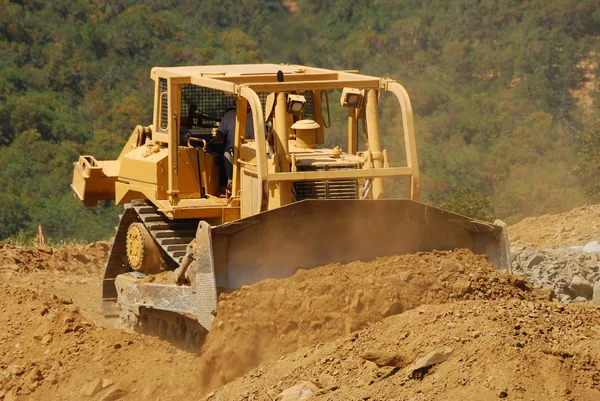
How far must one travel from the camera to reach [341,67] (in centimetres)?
4131

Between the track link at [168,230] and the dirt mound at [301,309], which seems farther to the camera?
the track link at [168,230]

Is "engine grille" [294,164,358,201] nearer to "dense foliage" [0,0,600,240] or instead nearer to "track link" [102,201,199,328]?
"track link" [102,201,199,328]

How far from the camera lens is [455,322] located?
8523mm

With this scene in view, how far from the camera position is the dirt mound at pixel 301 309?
9.31 m

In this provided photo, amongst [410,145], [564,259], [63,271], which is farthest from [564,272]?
[63,271]

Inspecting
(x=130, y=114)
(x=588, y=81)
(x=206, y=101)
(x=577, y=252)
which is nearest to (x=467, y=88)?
(x=588, y=81)

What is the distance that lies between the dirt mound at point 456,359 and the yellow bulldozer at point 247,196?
1007mm

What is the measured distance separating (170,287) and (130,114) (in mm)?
23600

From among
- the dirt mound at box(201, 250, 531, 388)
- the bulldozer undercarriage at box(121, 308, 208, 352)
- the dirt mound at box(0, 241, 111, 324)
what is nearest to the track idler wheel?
the bulldozer undercarriage at box(121, 308, 208, 352)

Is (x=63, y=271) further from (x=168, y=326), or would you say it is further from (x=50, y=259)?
(x=168, y=326)

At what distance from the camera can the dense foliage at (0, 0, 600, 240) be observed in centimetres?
3020

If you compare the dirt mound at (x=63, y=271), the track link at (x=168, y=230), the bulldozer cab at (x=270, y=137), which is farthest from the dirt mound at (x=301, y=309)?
the dirt mound at (x=63, y=271)

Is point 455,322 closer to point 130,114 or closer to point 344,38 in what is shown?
point 130,114

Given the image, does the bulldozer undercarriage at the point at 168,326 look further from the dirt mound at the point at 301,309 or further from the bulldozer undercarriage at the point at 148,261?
the dirt mound at the point at 301,309
